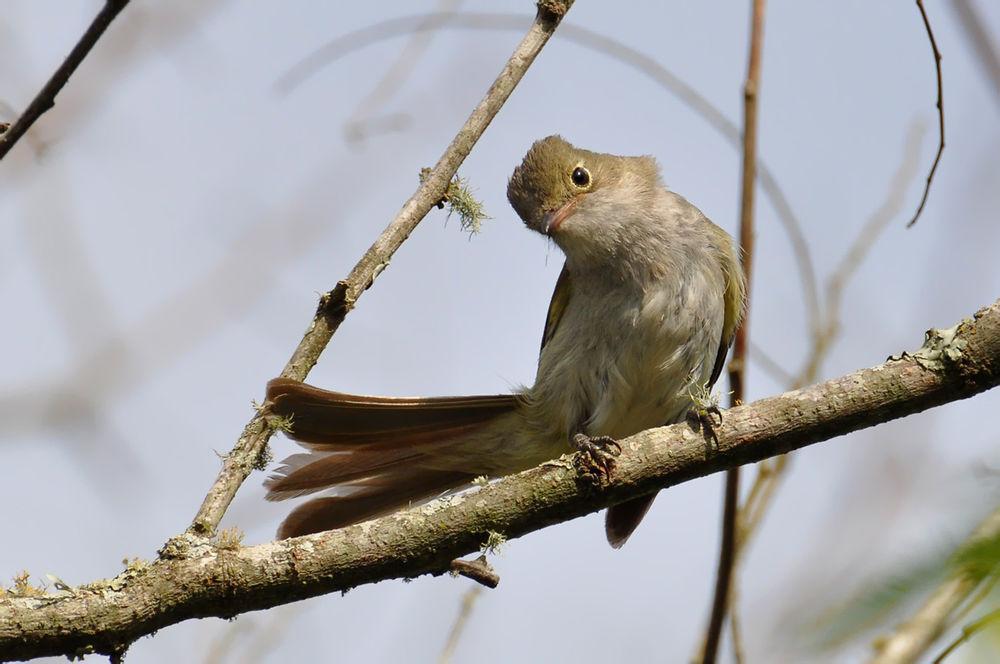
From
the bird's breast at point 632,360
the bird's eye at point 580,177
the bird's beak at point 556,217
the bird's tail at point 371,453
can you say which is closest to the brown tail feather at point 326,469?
the bird's tail at point 371,453

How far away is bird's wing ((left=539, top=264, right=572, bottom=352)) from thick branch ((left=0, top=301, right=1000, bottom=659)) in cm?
201

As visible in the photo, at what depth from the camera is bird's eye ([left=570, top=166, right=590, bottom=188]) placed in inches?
195

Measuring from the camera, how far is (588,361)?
4543 millimetres

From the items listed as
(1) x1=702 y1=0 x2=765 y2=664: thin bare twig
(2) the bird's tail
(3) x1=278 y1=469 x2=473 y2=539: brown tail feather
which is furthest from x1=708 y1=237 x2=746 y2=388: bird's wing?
(3) x1=278 y1=469 x2=473 y2=539: brown tail feather

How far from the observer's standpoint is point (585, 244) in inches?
186

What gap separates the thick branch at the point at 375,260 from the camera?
9.14ft

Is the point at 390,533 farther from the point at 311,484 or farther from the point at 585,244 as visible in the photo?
the point at 585,244

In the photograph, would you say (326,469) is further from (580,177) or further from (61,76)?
(61,76)

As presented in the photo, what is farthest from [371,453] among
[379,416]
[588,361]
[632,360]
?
[632,360]

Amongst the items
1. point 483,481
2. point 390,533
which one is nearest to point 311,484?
point 483,481

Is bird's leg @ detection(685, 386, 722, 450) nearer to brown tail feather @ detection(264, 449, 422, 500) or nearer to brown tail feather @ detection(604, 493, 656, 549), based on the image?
brown tail feather @ detection(264, 449, 422, 500)

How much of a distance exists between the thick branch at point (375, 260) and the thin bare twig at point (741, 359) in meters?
0.75

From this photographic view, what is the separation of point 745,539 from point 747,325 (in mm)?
725

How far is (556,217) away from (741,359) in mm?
1315
